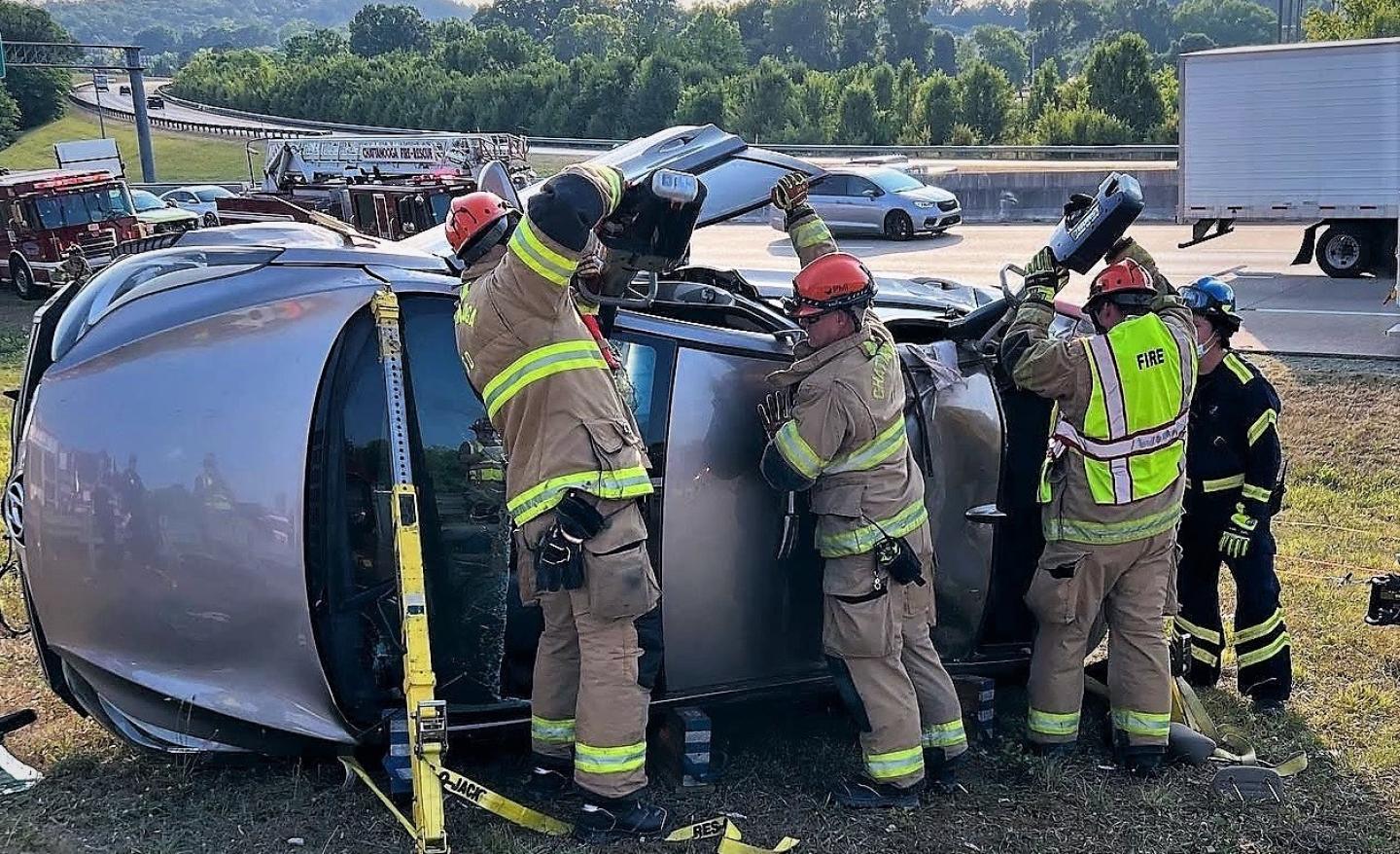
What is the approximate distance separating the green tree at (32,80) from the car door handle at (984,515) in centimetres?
6278

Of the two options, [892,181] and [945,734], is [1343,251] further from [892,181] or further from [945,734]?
[945,734]

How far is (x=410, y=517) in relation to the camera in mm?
3275

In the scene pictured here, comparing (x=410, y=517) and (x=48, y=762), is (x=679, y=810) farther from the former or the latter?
(x=48, y=762)

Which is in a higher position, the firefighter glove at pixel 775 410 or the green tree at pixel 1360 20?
the green tree at pixel 1360 20

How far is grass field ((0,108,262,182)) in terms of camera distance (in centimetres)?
4766

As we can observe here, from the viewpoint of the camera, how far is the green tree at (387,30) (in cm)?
9212

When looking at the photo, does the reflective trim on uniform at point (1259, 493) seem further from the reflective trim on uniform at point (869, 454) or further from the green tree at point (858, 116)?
the green tree at point (858, 116)

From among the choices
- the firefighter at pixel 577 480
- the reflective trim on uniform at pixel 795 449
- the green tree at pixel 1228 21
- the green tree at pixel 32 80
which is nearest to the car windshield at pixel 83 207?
the firefighter at pixel 577 480

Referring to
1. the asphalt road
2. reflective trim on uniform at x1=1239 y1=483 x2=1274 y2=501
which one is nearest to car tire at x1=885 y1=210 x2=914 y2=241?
the asphalt road

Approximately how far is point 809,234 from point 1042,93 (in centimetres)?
3966

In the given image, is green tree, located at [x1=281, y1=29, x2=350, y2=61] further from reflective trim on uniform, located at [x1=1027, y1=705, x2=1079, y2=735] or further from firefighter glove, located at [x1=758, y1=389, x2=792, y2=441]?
reflective trim on uniform, located at [x1=1027, y1=705, x2=1079, y2=735]

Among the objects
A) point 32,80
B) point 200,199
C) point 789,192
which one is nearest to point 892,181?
point 200,199

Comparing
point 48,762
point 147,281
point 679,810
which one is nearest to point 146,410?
point 147,281

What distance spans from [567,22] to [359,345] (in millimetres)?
112988
